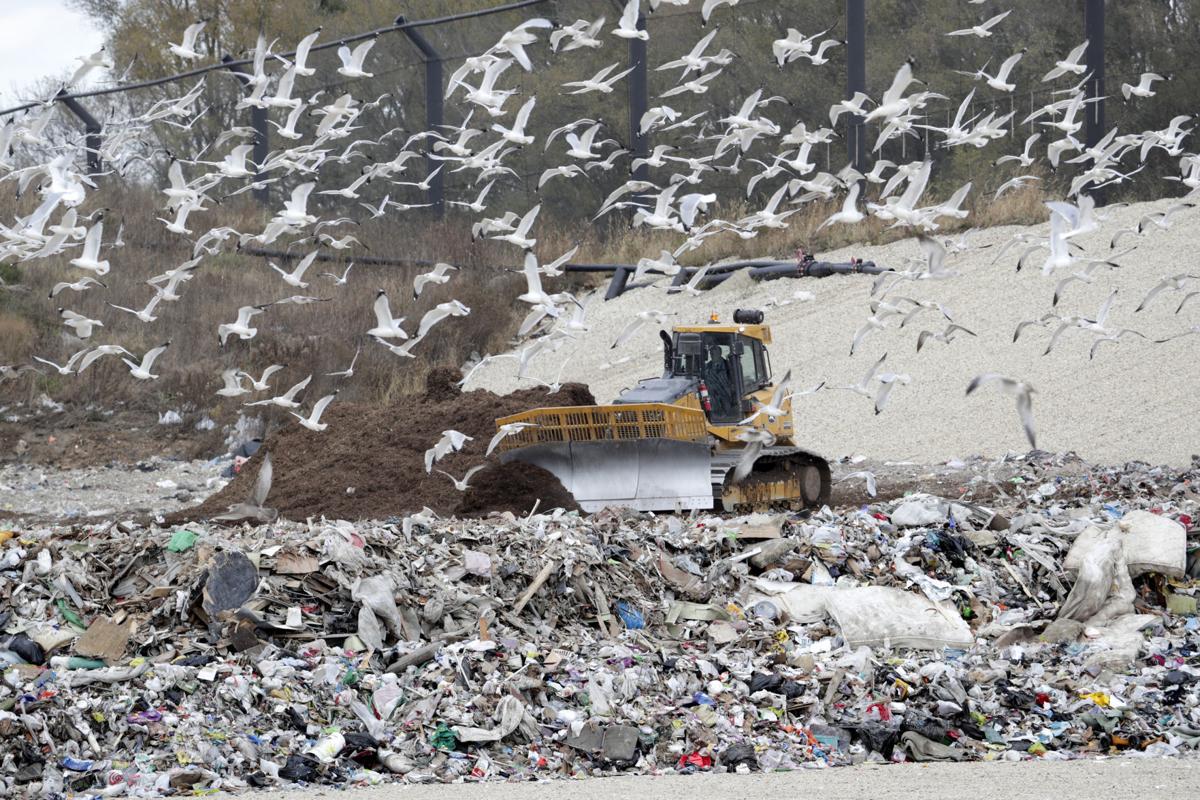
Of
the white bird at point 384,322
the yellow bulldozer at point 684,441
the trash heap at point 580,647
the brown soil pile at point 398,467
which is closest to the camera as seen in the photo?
the trash heap at point 580,647

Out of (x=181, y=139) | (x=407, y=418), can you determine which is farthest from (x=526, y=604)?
(x=181, y=139)

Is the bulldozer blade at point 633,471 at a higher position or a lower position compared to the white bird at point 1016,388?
lower

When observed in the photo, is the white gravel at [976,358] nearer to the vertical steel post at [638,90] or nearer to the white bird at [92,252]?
the vertical steel post at [638,90]

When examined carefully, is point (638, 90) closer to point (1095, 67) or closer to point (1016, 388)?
point (1095, 67)

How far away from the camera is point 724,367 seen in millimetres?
12828

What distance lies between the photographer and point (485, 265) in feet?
76.0

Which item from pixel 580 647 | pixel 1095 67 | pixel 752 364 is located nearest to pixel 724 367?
pixel 752 364

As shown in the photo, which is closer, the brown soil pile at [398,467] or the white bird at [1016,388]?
the white bird at [1016,388]

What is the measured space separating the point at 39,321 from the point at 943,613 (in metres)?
16.1

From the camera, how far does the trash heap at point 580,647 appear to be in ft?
20.6

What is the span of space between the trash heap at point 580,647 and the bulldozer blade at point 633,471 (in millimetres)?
1984

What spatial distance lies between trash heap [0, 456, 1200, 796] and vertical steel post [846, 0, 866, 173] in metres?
11.3

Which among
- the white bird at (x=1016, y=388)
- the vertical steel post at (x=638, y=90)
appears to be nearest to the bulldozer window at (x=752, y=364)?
the white bird at (x=1016, y=388)

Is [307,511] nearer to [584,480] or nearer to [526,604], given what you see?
[584,480]
